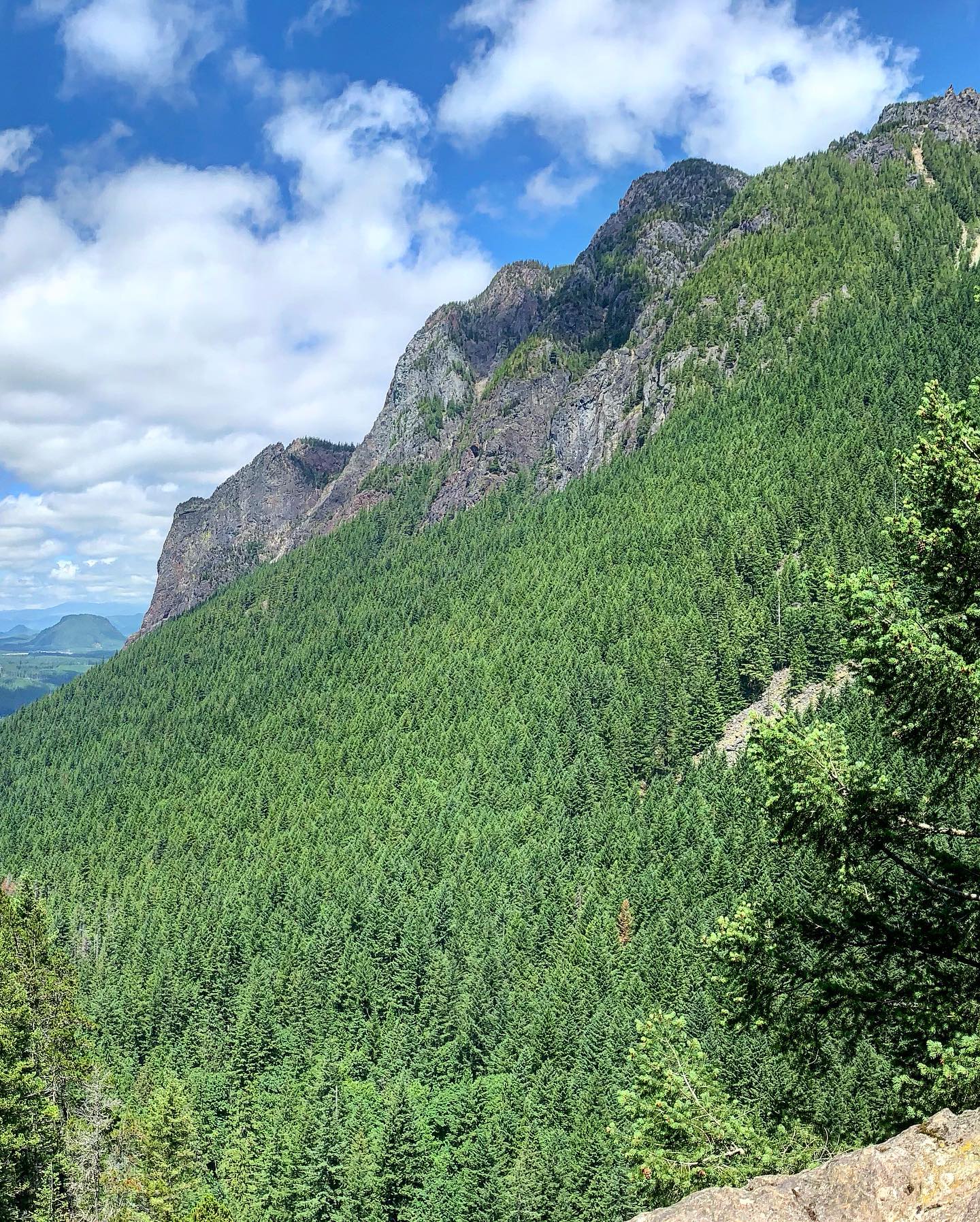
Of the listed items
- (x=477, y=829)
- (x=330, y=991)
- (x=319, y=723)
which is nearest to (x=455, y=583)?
(x=319, y=723)

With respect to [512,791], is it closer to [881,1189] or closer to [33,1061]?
[33,1061]

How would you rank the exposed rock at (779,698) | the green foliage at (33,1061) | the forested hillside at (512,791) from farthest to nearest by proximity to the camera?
→ the exposed rock at (779,698), the forested hillside at (512,791), the green foliage at (33,1061)

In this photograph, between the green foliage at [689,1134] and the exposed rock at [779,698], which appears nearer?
the green foliage at [689,1134]

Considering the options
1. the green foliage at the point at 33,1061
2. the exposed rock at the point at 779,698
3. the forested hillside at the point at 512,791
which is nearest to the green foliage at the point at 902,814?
the forested hillside at the point at 512,791

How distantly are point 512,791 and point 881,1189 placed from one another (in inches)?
3473

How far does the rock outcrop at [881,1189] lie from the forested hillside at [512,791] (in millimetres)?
1493

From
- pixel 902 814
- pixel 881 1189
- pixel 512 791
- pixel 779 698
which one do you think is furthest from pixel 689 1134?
pixel 512 791

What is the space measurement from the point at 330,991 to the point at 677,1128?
Result: 207 ft

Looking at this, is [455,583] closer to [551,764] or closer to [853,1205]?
[551,764]

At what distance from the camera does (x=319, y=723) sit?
13688 centimetres

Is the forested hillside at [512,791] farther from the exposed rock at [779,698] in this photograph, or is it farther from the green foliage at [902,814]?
the exposed rock at [779,698]

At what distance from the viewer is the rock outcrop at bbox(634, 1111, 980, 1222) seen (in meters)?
7.54

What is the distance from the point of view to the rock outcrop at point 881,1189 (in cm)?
754

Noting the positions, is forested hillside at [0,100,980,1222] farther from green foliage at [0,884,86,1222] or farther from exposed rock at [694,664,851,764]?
green foliage at [0,884,86,1222]
